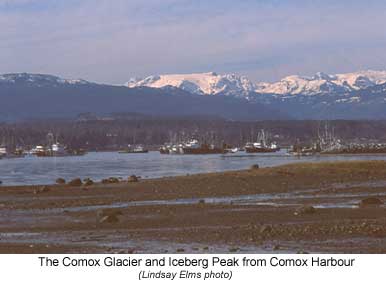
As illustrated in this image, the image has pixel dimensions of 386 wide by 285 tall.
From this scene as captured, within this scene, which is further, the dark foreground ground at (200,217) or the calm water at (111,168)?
the calm water at (111,168)

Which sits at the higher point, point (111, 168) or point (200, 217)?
point (200, 217)

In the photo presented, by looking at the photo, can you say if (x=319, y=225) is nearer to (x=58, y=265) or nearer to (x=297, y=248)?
(x=297, y=248)

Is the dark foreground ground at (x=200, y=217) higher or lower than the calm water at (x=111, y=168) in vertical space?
higher

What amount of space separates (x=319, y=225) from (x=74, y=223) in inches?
362

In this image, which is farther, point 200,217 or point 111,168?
point 111,168

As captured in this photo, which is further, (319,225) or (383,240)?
(319,225)

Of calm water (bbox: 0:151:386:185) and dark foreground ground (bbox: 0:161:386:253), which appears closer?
dark foreground ground (bbox: 0:161:386:253)

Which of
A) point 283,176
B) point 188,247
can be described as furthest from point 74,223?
point 283,176

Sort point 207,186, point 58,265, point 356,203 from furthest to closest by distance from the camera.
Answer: point 207,186 < point 356,203 < point 58,265

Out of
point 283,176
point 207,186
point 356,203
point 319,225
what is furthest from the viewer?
point 283,176

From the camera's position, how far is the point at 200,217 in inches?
1211

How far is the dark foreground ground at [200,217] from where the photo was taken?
2220 cm

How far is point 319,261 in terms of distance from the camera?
661 inches

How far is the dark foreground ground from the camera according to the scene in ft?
72.8
